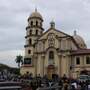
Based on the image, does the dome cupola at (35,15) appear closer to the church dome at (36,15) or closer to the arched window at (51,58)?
the church dome at (36,15)

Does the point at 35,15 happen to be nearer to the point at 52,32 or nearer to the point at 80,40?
the point at 52,32

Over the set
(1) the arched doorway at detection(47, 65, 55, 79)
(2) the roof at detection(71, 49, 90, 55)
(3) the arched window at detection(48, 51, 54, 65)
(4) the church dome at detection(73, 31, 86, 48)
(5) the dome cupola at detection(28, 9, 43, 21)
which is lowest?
(1) the arched doorway at detection(47, 65, 55, 79)

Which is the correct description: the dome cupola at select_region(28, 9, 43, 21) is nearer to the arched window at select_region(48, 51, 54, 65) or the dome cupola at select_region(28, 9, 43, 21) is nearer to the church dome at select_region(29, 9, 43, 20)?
the church dome at select_region(29, 9, 43, 20)

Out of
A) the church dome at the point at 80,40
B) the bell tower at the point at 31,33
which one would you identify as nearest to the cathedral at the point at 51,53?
the bell tower at the point at 31,33

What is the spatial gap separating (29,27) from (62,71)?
13.1 metres

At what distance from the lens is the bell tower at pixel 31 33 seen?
64750mm

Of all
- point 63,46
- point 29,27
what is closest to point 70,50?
point 63,46

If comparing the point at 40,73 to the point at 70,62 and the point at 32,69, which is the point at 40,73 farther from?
the point at 70,62

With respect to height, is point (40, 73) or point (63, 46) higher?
point (63, 46)

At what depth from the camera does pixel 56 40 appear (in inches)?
2457

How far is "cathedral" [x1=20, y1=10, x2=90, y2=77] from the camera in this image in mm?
59844

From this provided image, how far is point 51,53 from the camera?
62625 mm

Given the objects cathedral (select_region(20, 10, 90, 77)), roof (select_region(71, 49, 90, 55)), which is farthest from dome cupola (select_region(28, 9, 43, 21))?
roof (select_region(71, 49, 90, 55))

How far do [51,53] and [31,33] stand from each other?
7.15 metres
